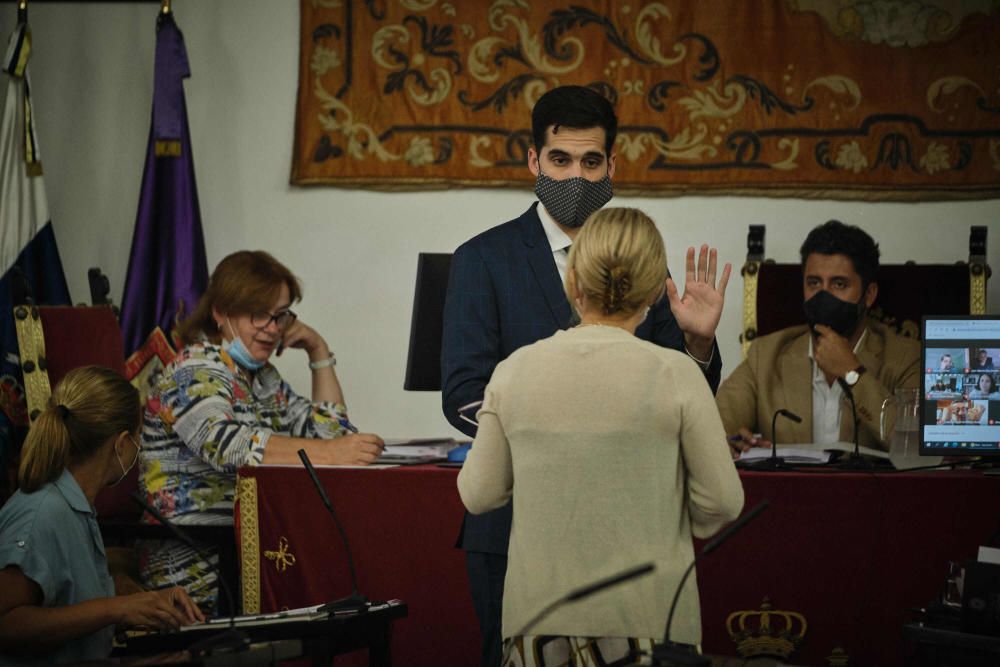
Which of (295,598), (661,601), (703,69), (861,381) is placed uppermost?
(703,69)

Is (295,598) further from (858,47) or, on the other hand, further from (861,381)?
(858,47)

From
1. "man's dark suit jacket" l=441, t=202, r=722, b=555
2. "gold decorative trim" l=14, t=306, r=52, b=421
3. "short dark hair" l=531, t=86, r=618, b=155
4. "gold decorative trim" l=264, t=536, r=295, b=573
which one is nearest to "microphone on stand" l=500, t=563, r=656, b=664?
"man's dark suit jacket" l=441, t=202, r=722, b=555

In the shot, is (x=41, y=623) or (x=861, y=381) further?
(x=861, y=381)

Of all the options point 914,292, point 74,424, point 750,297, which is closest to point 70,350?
point 74,424

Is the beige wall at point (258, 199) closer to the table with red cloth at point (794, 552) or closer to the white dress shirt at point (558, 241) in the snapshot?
the table with red cloth at point (794, 552)

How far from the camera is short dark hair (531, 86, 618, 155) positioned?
8.29ft

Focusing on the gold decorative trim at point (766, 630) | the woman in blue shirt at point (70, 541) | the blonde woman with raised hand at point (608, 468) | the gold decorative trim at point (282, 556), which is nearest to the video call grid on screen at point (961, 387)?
the gold decorative trim at point (766, 630)

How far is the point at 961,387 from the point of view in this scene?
2.87 meters

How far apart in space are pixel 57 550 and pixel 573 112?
130 cm

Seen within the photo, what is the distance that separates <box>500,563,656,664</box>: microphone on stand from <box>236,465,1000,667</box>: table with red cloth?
1.11 m

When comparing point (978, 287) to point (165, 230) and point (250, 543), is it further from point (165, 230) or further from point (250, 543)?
point (165, 230)

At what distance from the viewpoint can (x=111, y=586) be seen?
2.52 metres

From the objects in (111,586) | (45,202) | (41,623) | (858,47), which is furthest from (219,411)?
(858,47)

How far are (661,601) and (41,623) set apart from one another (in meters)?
1.13
